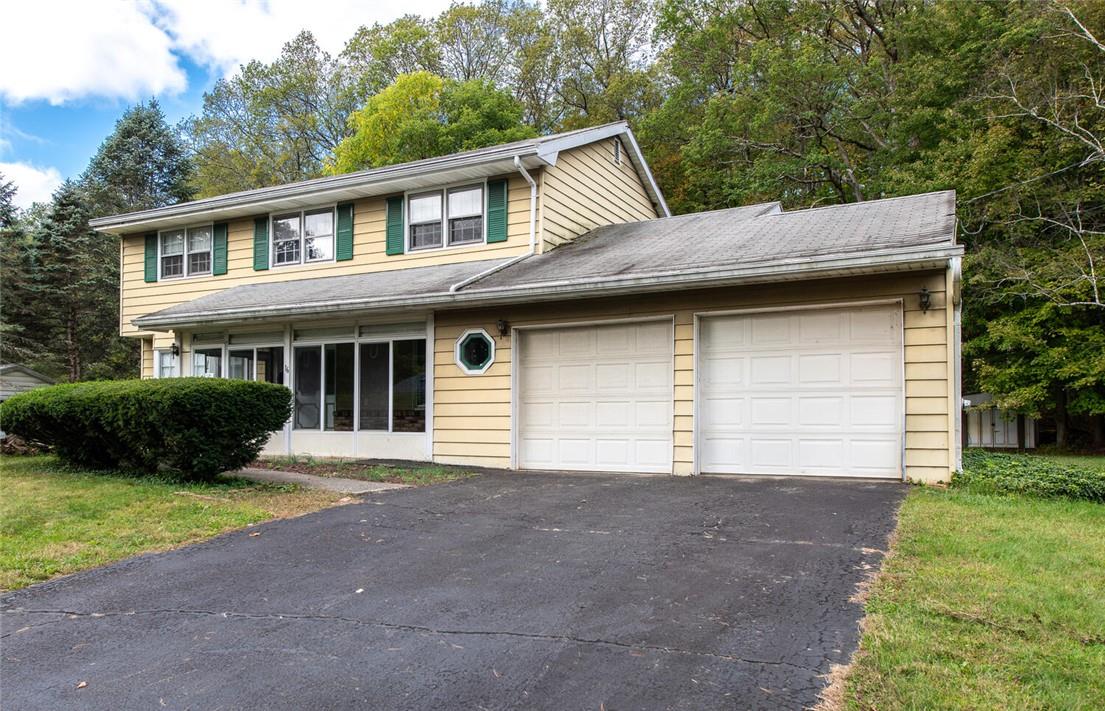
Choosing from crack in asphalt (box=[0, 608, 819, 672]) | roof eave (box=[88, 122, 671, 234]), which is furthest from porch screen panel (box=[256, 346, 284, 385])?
crack in asphalt (box=[0, 608, 819, 672])

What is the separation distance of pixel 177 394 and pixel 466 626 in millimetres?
5443

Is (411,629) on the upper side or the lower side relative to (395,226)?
lower

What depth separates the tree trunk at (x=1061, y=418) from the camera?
15688 mm

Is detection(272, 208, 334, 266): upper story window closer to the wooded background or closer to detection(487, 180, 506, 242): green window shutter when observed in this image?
detection(487, 180, 506, 242): green window shutter

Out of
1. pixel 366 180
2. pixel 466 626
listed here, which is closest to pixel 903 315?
pixel 466 626

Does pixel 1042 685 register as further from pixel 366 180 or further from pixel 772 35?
pixel 772 35

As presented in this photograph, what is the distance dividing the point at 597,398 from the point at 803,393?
8.83 feet

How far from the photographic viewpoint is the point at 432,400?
1056cm

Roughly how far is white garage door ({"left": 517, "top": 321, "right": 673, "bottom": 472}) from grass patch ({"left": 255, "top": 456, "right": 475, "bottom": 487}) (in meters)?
1.28

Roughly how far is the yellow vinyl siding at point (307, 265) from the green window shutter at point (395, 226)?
0.47 feet

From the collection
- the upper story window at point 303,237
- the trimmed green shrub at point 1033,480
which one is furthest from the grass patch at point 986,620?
the upper story window at point 303,237

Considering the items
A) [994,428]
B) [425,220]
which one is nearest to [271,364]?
[425,220]

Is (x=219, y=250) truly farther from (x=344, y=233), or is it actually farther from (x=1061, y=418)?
(x=1061, y=418)

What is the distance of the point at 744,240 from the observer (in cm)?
956
